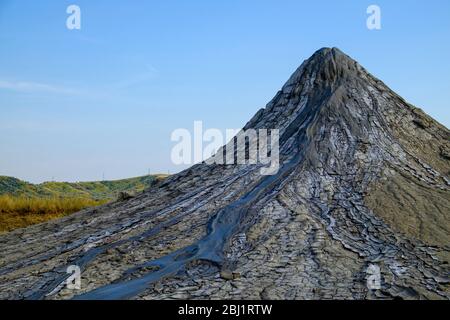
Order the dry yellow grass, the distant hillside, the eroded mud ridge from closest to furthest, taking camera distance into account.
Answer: the eroded mud ridge → the dry yellow grass → the distant hillside

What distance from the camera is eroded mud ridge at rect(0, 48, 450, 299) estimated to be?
352 centimetres

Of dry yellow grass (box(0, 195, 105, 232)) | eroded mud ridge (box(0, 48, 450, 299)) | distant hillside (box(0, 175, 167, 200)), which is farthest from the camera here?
distant hillside (box(0, 175, 167, 200))

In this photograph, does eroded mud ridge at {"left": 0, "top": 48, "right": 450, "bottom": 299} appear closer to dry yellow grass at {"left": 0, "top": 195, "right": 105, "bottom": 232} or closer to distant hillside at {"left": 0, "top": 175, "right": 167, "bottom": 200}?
dry yellow grass at {"left": 0, "top": 195, "right": 105, "bottom": 232}

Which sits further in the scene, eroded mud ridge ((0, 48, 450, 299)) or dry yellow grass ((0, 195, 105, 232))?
dry yellow grass ((0, 195, 105, 232))

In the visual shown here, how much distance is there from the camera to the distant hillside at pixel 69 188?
2220 cm

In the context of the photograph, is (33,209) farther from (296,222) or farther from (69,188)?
(69,188)

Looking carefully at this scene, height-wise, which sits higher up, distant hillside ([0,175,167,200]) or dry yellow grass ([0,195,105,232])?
distant hillside ([0,175,167,200])

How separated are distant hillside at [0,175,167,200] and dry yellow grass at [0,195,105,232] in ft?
31.3

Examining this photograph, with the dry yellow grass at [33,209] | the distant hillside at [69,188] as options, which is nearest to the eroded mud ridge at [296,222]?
the dry yellow grass at [33,209]

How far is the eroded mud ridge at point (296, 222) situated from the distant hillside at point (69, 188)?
15288mm

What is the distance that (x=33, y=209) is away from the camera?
10.5 meters

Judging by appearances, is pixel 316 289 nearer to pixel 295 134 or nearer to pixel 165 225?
pixel 165 225

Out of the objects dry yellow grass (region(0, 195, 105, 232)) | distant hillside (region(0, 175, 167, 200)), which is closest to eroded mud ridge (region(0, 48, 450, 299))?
dry yellow grass (region(0, 195, 105, 232))
